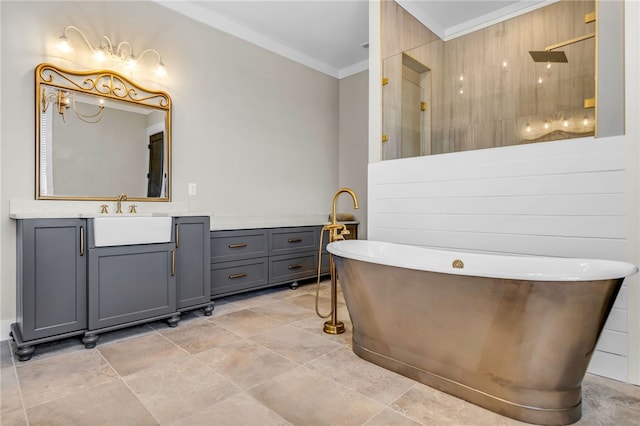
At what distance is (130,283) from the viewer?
2342 mm

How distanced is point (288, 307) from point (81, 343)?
1528 millimetres

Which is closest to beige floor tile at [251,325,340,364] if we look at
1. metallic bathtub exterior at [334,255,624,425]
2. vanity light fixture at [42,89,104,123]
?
metallic bathtub exterior at [334,255,624,425]

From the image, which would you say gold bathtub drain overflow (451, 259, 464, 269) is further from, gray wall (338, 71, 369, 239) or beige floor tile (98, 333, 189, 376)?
gray wall (338, 71, 369, 239)

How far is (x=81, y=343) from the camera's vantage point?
2.25 meters

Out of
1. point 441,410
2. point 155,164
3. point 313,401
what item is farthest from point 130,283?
point 441,410

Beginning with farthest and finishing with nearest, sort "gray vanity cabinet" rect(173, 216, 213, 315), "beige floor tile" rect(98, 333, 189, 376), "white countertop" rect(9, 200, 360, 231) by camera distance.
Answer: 1. "gray vanity cabinet" rect(173, 216, 213, 315)
2. "white countertop" rect(9, 200, 360, 231)
3. "beige floor tile" rect(98, 333, 189, 376)

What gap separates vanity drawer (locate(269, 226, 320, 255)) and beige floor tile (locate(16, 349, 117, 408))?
5.82ft

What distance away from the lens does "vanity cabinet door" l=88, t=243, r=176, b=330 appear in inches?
86.8

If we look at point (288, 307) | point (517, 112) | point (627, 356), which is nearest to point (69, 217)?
point (288, 307)

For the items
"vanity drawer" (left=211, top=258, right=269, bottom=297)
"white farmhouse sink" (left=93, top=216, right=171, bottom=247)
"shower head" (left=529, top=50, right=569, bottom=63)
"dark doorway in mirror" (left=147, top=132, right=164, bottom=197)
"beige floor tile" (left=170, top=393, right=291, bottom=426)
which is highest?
"shower head" (left=529, top=50, right=569, bottom=63)

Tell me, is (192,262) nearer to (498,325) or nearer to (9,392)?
(9,392)

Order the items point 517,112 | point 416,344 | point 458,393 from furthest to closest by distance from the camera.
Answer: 1. point 517,112
2. point 416,344
3. point 458,393

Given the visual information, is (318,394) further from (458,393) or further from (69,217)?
(69,217)

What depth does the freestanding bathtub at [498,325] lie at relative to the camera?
53.2 inches
